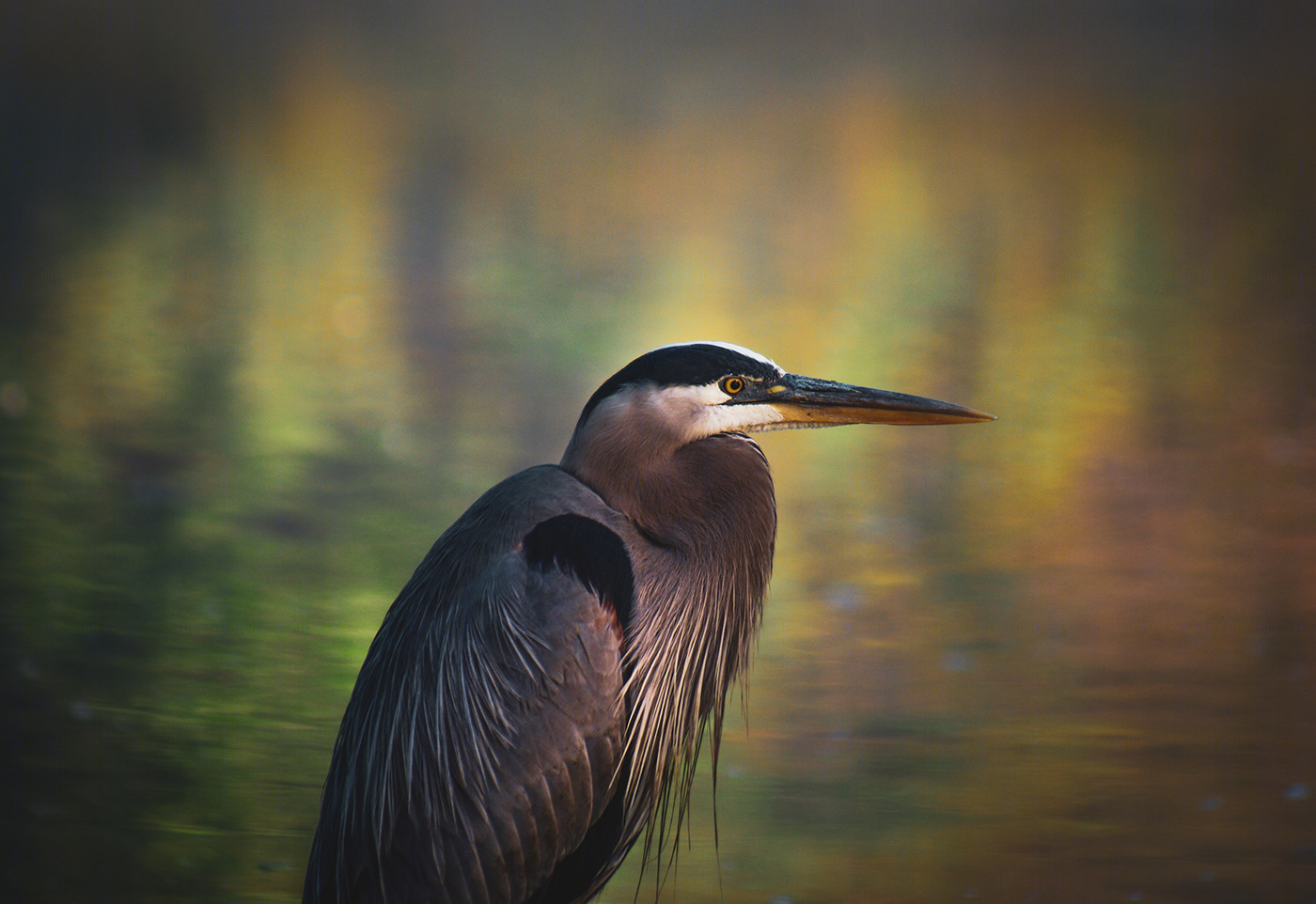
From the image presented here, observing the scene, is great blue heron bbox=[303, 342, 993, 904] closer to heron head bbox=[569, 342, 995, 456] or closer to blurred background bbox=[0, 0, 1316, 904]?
heron head bbox=[569, 342, 995, 456]

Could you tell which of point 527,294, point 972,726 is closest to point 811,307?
point 527,294

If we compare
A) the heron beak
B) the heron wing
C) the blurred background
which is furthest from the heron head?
the blurred background

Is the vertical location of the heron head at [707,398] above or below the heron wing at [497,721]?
above

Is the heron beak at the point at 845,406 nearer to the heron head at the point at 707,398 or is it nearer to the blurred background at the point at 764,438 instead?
the heron head at the point at 707,398

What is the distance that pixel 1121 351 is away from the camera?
5309 mm

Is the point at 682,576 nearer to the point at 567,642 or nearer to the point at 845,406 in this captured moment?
the point at 567,642

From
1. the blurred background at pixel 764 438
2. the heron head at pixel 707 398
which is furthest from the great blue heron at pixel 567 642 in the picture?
the blurred background at pixel 764 438

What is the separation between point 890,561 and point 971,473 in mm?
771

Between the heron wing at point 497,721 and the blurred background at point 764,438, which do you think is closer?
the heron wing at point 497,721

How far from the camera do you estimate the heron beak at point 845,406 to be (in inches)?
68.3

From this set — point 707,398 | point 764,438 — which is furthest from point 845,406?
point 764,438

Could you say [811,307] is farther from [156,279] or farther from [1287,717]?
[1287,717]

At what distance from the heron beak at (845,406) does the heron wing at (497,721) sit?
0.93ft

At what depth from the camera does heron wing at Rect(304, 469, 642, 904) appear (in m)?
1.64
